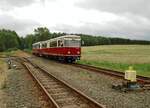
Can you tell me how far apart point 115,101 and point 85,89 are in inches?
125

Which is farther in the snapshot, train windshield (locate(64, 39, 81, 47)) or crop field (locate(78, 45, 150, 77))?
train windshield (locate(64, 39, 81, 47))

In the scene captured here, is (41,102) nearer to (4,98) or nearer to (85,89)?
(4,98)

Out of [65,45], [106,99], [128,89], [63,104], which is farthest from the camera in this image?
[65,45]

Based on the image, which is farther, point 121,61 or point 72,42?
point 121,61

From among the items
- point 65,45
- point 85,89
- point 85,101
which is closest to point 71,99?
point 85,101

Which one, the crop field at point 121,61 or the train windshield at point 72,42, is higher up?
the train windshield at point 72,42

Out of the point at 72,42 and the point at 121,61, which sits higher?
the point at 72,42

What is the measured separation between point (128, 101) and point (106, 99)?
84 centimetres

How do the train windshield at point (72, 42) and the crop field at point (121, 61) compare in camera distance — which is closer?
the crop field at point (121, 61)

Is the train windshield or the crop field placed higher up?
the train windshield

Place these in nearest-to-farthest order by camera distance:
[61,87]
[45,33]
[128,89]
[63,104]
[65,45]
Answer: [63,104] < [128,89] < [61,87] < [65,45] < [45,33]

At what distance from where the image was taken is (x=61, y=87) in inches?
565

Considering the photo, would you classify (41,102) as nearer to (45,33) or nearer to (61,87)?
(61,87)

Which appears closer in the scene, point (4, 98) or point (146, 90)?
point (4, 98)
